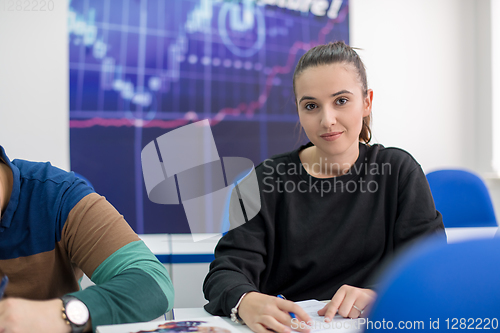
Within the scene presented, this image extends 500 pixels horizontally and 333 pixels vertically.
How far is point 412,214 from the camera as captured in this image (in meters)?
0.98

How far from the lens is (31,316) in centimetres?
57

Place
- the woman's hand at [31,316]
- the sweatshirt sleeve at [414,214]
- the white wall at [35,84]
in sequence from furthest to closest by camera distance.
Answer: the white wall at [35,84] < the sweatshirt sleeve at [414,214] < the woman's hand at [31,316]

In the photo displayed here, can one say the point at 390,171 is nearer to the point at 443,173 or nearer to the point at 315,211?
the point at 315,211

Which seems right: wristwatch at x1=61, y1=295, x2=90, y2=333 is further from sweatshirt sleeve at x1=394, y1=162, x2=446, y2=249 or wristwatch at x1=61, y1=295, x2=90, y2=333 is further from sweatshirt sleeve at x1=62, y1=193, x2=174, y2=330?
sweatshirt sleeve at x1=394, y1=162, x2=446, y2=249

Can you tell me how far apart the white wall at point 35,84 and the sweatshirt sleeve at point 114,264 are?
1.66 metres

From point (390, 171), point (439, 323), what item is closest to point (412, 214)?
point (390, 171)

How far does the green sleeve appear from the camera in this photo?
0.64m

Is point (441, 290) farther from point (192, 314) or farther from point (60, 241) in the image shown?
point (60, 241)

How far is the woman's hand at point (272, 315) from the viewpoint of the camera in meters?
0.62

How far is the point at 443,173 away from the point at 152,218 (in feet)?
5.29

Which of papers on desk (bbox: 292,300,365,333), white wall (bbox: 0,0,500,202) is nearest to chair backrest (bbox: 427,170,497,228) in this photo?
white wall (bbox: 0,0,500,202)

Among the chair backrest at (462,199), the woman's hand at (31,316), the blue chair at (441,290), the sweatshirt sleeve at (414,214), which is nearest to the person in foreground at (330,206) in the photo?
the sweatshirt sleeve at (414,214)

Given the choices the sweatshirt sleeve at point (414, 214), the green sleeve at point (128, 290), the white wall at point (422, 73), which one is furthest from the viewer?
the white wall at point (422, 73)

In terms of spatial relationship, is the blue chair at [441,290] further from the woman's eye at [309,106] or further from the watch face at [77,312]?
the woman's eye at [309,106]
